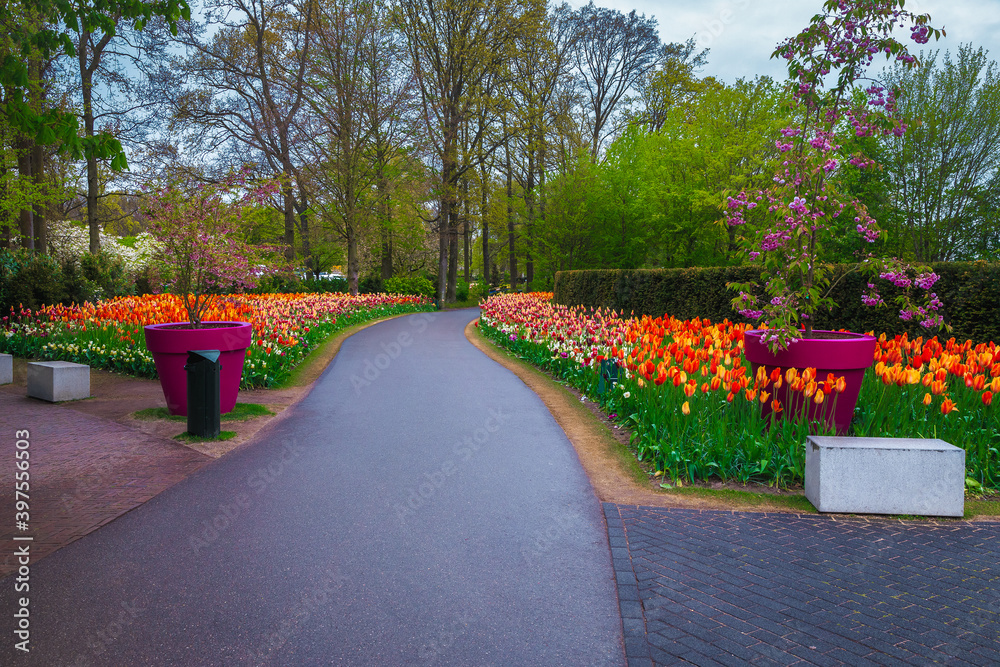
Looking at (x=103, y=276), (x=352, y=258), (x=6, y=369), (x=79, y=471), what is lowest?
(x=79, y=471)

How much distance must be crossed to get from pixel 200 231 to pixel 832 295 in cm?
938

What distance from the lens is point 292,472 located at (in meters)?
5.15

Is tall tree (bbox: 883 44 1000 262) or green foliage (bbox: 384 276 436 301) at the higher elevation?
tall tree (bbox: 883 44 1000 262)

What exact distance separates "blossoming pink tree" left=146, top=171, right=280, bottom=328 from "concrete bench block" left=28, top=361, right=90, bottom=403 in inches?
65.7

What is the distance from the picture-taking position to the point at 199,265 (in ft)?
25.9

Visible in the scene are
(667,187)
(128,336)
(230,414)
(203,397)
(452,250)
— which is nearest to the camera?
(203,397)

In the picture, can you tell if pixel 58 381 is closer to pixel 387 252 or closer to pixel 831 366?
pixel 831 366

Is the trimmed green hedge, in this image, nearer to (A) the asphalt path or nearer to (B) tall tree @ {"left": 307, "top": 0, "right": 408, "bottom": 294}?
(A) the asphalt path

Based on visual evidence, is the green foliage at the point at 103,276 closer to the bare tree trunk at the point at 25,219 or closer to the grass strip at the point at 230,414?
the bare tree trunk at the point at 25,219

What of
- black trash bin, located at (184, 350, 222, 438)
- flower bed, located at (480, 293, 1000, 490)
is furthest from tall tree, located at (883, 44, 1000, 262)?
black trash bin, located at (184, 350, 222, 438)

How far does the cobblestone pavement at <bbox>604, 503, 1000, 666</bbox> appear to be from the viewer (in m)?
2.69

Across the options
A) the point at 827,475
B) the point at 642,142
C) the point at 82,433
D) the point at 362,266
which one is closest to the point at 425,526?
the point at 827,475

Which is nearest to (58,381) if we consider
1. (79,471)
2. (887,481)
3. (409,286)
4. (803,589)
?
(79,471)

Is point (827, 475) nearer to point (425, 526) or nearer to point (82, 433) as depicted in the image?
point (425, 526)
